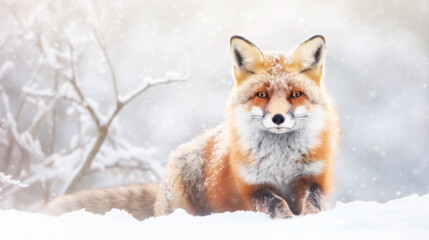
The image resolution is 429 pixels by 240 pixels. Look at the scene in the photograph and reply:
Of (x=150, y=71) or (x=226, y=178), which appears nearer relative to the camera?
(x=226, y=178)

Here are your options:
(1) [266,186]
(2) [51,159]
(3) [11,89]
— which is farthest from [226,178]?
(3) [11,89]

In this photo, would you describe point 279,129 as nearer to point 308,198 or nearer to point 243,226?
point 308,198

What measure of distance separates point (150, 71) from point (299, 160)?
6.92m

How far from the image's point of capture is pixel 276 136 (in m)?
2.46

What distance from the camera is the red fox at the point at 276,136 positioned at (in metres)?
2.30

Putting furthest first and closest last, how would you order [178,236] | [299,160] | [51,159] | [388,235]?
[51,159], [299,160], [178,236], [388,235]

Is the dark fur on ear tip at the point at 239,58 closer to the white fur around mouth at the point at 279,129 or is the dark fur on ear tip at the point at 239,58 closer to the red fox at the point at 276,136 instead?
the red fox at the point at 276,136

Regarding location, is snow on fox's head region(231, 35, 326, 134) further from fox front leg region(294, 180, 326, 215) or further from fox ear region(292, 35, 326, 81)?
fox front leg region(294, 180, 326, 215)

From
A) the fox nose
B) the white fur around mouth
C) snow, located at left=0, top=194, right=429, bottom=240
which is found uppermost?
the fox nose

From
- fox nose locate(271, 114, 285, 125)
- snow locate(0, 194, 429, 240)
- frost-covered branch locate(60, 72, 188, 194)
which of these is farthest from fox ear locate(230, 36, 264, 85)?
frost-covered branch locate(60, 72, 188, 194)

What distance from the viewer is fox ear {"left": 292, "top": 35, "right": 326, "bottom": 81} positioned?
2.50 meters

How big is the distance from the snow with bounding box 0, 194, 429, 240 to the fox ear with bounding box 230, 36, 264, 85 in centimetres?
93

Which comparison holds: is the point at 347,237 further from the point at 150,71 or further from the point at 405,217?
the point at 150,71

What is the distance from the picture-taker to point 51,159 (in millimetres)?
6078
